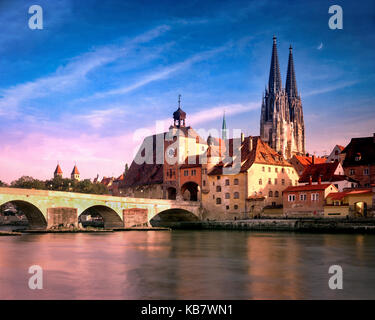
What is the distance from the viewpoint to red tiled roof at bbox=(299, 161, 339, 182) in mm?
69500

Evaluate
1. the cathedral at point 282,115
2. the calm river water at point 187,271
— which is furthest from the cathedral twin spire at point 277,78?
the calm river water at point 187,271

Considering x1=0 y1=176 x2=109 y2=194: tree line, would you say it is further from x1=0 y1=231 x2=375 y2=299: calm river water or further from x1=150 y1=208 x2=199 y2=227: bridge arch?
x1=0 y1=231 x2=375 y2=299: calm river water

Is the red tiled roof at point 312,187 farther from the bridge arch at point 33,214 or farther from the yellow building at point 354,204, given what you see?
A: the bridge arch at point 33,214

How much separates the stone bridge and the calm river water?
1389cm

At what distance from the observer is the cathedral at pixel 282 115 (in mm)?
133875

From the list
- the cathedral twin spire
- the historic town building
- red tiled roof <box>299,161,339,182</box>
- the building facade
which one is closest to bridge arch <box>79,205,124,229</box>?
the building facade

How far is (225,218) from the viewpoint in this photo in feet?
237

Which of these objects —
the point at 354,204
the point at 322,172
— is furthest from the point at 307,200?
the point at 322,172

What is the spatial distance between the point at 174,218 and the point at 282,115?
70.1 meters

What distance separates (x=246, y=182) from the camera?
69750mm

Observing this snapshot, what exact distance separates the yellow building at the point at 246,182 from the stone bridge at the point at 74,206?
5.02m
